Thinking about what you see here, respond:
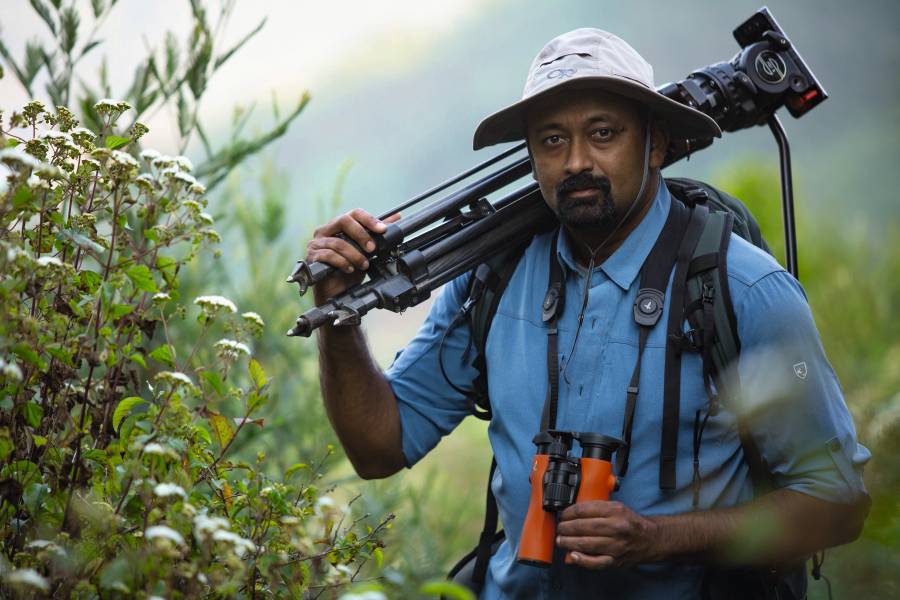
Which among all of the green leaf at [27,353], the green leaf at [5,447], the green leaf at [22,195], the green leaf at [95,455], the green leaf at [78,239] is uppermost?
the green leaf at [22,195]

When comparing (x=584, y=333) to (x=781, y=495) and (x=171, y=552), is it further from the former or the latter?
(x=171, y=552)

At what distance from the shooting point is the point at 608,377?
2912mm

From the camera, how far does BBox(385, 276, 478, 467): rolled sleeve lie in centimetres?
332

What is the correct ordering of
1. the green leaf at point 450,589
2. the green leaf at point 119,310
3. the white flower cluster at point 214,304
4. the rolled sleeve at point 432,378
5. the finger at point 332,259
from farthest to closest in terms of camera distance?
1. the rolled sleeve at point 432,378
2. the finger at point 332,259
3. the white flower cluster at point 214,304
4. the green leaf at point 119,310
5. the green leaf at point 450,589

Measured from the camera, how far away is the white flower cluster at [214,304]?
229 centimetres

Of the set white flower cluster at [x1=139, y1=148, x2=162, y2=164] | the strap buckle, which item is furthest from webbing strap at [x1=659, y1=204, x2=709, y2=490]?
white flower cluster at [x1=139, y1=148, x2=162, y2=164]

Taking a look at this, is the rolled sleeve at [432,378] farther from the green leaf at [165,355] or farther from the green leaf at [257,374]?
the green leaf at [165,355]

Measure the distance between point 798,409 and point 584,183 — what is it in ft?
2.81

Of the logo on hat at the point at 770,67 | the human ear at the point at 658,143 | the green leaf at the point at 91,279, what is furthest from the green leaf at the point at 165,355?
the logo on hat at the point at 770,67

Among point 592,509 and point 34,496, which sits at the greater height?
point 34,496

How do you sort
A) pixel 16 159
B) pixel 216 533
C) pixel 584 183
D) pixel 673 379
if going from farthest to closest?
pixel 584 183 < pixel 673 379 < pixel 16 159 < pixel 216 533

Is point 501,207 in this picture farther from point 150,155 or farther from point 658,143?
point 150,155

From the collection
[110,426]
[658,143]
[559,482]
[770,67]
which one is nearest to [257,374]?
[110,426]

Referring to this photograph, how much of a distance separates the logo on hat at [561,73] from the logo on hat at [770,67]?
0.84 m
